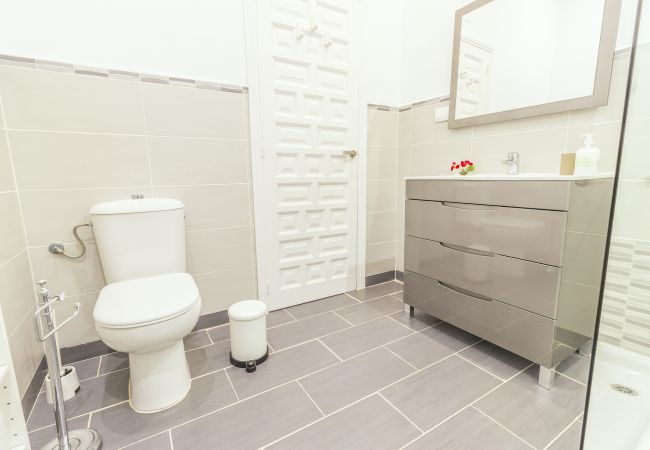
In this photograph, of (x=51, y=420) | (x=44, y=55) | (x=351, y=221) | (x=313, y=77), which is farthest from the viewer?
(x=351, y=221)

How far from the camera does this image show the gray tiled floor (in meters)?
1.12

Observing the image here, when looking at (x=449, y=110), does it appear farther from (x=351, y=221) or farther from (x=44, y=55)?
(x=44, y=55)

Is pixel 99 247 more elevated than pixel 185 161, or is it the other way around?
pixel 185 161

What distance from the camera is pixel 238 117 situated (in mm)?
1831

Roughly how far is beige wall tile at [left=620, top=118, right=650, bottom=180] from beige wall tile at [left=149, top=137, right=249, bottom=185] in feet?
5.41

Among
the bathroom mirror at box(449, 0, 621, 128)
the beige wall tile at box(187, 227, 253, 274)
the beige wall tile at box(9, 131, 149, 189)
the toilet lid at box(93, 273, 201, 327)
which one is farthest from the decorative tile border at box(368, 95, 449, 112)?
the toilet lid at box(93, 273, 201, 327)

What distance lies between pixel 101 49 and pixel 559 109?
2190mm

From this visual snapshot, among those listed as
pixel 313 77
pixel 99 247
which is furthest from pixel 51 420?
pixel 313 77

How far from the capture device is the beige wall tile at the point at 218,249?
1810 mm

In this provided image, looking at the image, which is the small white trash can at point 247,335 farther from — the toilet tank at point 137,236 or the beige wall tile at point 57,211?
the beige wall tile at point 57,211

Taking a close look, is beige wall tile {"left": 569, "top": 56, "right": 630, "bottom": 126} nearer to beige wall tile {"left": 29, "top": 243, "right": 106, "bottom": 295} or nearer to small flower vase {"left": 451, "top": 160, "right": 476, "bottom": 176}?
small flower vase {"left": 451, "top": 160, "right": 476, "bottom": 176}

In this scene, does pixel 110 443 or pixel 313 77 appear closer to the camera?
pixel 110 443

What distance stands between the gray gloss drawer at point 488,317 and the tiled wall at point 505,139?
758 millimetres

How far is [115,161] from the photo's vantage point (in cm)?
156
